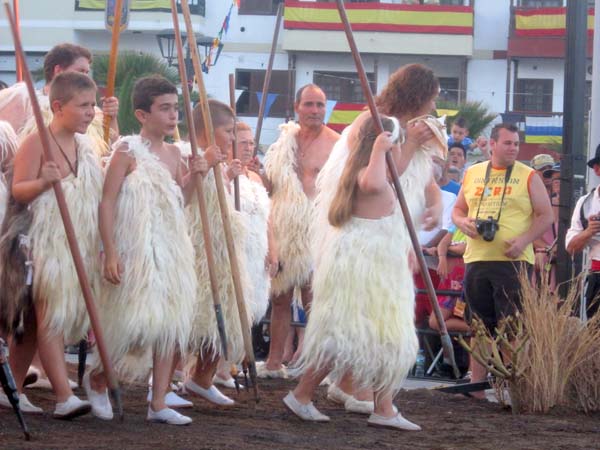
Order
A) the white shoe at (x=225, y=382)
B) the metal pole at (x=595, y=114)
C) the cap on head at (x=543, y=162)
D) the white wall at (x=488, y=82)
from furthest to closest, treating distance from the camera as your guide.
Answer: the white wall at (x=488, y=82)
the cap on head at (x=543, y=162)
the metal pole at (x=595, y=114)
the white shoe at (x=225, y=382)

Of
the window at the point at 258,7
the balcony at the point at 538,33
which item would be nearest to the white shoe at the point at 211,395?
the balcony at the point at 538,33

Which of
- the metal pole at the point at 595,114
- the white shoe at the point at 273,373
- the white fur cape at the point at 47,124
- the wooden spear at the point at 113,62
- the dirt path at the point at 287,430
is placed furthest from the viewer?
the metal pole at the point at 595,114

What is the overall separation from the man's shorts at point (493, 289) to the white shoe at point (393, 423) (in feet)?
6.33

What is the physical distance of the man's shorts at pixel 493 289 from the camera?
8.12 metres

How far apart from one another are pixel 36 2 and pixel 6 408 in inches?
1335

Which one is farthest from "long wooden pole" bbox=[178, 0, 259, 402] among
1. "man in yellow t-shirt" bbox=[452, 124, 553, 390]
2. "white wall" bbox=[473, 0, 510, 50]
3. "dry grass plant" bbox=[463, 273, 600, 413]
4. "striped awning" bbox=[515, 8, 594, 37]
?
"white wall" bbox=[473, 0, 510, 50]

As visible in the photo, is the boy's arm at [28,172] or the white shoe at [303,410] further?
the white shoe at [303,410]

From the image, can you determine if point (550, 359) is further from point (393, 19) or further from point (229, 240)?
point (393, 19)

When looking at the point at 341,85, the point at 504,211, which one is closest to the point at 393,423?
the point at 504,211

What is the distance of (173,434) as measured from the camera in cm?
570

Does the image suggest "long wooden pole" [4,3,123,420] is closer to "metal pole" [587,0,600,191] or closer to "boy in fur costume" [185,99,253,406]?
"boy in fur costume" [185,99,253,406]

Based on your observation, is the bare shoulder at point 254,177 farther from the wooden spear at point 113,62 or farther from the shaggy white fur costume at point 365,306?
the shaggy white fur costume at point 365,306

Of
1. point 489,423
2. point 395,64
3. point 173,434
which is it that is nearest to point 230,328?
point 173,434

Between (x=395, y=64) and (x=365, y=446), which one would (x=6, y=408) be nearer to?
(x=365, y=446)
